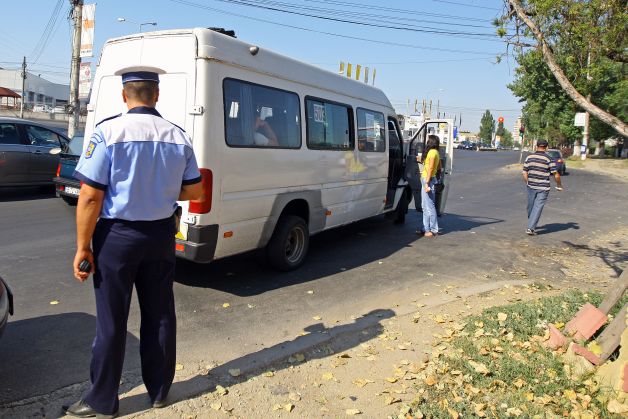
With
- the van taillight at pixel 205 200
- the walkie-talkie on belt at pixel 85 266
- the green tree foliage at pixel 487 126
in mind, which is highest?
the green tree foliage at pixel 487 126

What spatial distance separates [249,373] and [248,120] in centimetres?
269

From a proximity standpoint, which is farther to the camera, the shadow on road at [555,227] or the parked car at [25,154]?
the shadow on road at [555,227]

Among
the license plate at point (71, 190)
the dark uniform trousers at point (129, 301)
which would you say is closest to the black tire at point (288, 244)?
the dark uniform trousers at point (129, 301)

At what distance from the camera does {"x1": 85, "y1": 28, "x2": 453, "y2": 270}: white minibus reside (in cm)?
491

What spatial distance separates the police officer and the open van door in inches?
284

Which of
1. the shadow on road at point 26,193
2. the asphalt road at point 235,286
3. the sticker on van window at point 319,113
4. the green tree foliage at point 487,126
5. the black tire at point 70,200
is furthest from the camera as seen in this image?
the green tree foliage at point 487,126

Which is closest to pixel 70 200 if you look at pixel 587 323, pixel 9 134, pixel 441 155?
pixel 9 134

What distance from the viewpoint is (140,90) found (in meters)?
2.91

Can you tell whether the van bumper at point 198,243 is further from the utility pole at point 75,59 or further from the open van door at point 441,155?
the utility pole at point 75,59

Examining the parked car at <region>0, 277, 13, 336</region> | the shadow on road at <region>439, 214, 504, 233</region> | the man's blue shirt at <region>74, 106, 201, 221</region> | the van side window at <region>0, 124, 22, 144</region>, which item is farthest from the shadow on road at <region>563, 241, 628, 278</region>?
the van side window at <region>0, 124, 22, 144</region>

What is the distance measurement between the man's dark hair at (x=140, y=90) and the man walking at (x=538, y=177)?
29.3 ft

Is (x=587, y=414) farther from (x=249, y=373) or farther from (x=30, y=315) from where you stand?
(x=30, y=315)

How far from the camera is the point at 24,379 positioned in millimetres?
3467

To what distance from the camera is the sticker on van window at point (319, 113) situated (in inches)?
260
